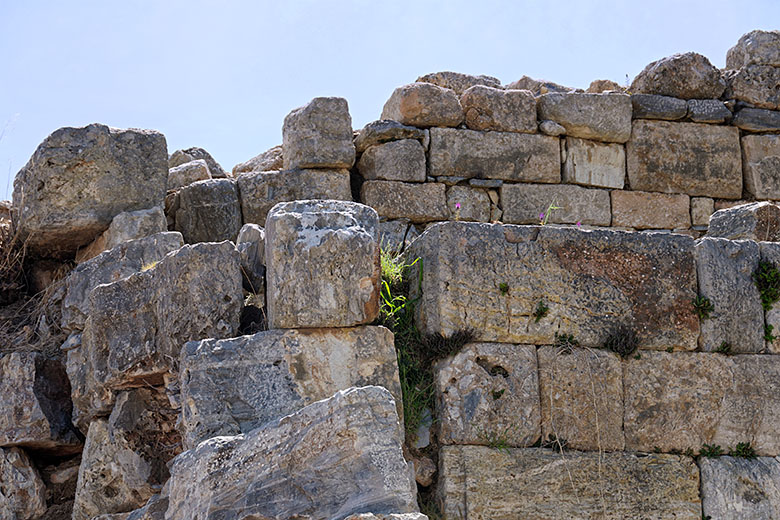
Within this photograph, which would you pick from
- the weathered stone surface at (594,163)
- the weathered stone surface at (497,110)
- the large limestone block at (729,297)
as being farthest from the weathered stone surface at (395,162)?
the large limestone block at (729,297)

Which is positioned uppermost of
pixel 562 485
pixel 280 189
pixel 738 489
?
pixel 280 189

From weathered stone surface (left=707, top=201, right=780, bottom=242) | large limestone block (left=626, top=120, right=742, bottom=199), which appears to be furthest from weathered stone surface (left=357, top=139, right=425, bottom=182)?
weathered stone surface (left=707, top=201, right=780, bottom=242)

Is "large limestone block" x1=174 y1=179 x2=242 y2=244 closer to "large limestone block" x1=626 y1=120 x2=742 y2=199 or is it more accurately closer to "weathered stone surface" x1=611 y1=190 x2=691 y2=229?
"weathered stone surface" x1=611 y1=190 x2=691 y2=229

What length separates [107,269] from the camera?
5.99 metres

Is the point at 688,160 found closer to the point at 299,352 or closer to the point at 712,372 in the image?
the point at 712,372

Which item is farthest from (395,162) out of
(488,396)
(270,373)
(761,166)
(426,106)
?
(270,373)

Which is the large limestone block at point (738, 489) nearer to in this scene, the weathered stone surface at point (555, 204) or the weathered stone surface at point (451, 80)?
the weathered stone surface at point (555, 204)

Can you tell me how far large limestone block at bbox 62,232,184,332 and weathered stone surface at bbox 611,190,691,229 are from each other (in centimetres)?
471

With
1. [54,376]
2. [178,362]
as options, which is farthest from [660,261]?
[54,376]

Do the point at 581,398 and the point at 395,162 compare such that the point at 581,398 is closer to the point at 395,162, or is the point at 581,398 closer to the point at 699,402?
the point at 699,402

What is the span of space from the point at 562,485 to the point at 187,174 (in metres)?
4.97

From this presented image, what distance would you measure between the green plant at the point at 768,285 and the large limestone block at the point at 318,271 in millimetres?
2307

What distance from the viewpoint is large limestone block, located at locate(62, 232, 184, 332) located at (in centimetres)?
590

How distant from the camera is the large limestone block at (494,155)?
344 inches
